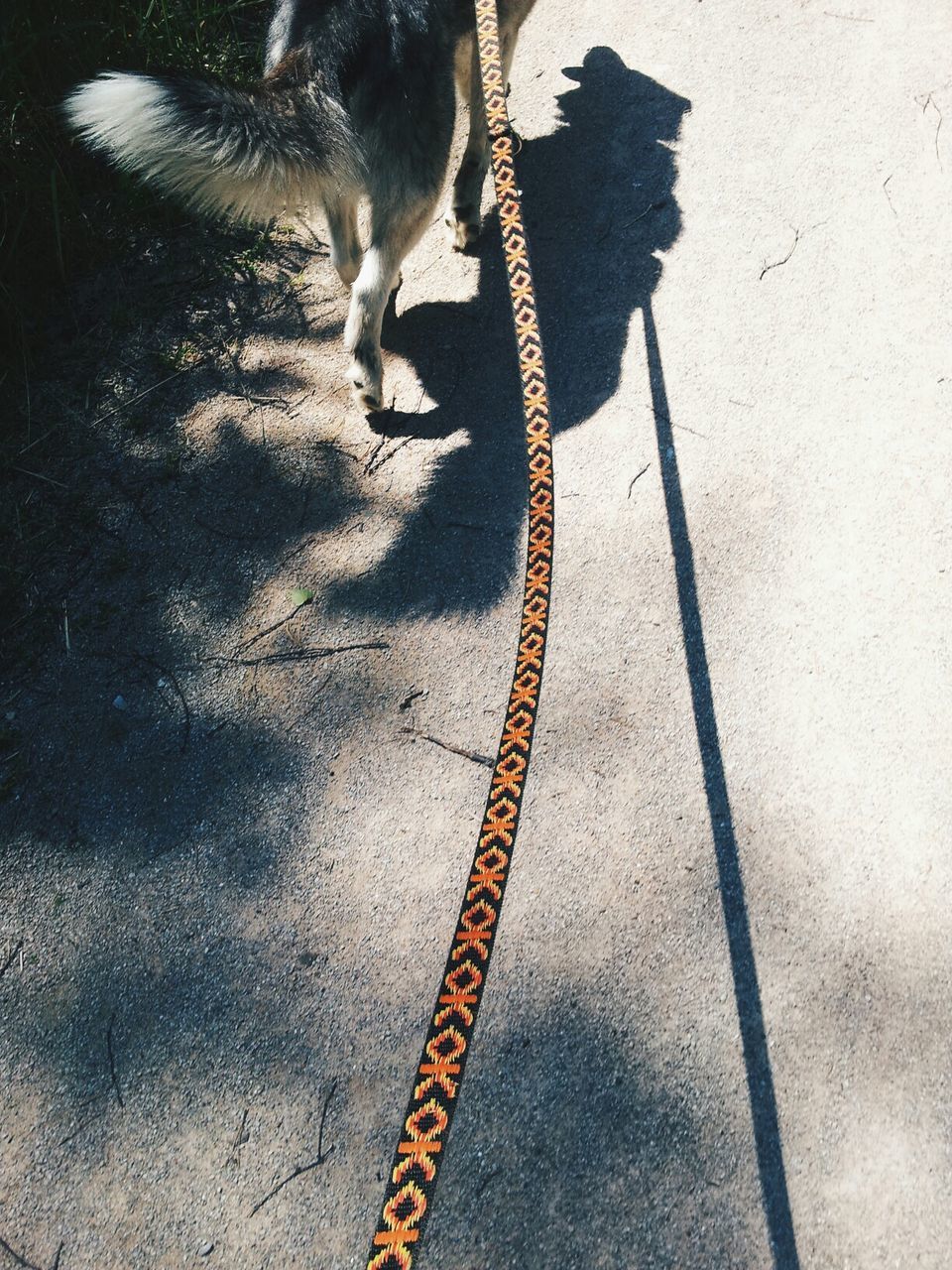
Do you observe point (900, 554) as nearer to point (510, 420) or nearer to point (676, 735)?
point (676, 735)

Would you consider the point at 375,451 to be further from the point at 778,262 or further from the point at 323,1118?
the point at 323,1118

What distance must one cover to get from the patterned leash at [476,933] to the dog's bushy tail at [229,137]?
1119mm

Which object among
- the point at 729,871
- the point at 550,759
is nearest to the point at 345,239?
the point at 550,759

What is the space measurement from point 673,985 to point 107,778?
5.65 ft

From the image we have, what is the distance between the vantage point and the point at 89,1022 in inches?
90.9

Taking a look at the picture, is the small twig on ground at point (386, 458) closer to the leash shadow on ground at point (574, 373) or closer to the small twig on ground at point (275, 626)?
the leash shadow on ground at point (574, 373)

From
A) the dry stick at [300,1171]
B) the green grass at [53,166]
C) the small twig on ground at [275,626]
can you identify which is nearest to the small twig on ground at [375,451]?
the small twig on ground at [275,626]

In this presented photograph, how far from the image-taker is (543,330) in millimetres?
3748

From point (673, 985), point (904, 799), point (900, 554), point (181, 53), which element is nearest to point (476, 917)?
point (673, 985)

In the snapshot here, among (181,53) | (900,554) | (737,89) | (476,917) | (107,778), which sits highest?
(737,89)

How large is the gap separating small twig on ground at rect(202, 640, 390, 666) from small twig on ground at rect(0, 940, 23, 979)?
3.19ft

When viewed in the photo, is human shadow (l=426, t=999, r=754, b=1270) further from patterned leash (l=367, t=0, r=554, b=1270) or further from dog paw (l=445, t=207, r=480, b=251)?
dog paw (l=445, t=207, r=480, b=251)

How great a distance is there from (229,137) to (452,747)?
1794mm

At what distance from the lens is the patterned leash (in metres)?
1.17
